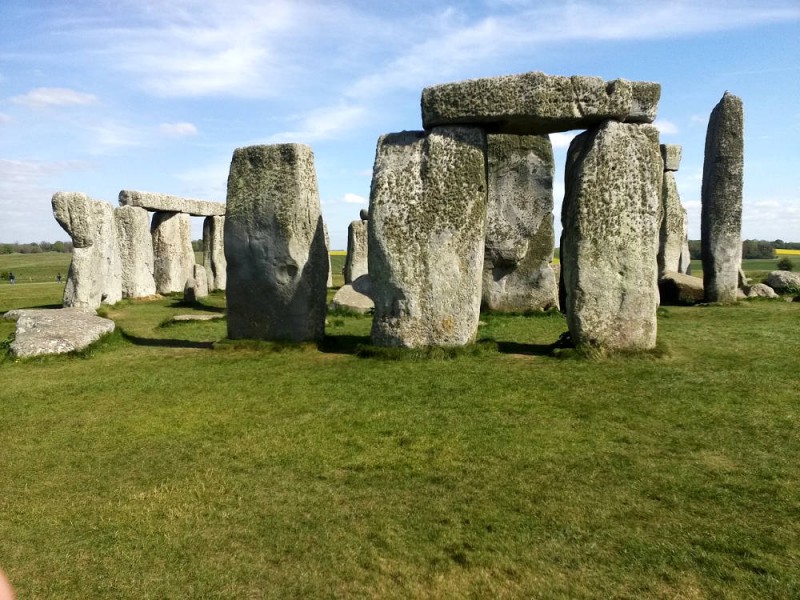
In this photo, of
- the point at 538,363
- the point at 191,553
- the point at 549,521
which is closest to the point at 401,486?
the point at 549,521

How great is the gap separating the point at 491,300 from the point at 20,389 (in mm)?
8279

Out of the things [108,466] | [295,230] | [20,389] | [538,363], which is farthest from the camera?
[295,230]

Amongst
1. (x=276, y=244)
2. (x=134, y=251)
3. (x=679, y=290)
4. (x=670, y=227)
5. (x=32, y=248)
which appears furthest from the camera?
(x=32, y=248)

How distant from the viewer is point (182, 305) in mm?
15938

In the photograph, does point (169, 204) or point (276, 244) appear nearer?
point (276, 244)

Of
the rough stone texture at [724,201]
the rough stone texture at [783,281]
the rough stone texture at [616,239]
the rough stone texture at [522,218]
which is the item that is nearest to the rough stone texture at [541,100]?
the rough stone texture at [616,239]

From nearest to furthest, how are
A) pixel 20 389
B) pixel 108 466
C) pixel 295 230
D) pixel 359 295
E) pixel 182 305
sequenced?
pixel 108 466 → pixel 20 389 → pixel 295 230 → pixel 359 295 → pixel 182 305

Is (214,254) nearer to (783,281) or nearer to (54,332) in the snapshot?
(54,332)

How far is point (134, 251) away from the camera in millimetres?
17484

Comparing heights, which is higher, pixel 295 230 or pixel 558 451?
pixel 295 230

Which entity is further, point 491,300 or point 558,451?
point 491,300

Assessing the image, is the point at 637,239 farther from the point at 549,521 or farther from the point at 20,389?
the point at 20,389

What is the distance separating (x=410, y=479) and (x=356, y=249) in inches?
629

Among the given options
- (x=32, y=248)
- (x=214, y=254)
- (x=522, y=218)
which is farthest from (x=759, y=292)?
(x=32, y=248)
